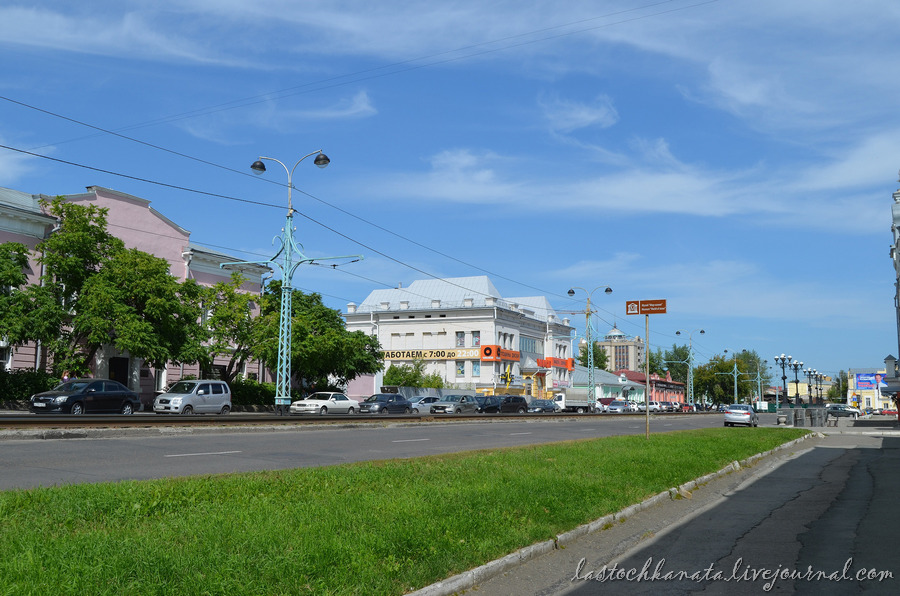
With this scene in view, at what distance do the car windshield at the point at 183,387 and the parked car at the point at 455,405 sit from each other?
18.7 meters

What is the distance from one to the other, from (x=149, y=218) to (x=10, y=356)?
1217cm

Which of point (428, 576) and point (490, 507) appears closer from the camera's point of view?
point (428, 576)

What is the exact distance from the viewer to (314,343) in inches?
2018

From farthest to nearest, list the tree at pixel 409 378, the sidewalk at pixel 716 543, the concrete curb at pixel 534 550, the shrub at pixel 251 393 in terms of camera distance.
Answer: the tree at pixel 409 378 < the shrub at pixel 251 393 < the sidewalk at pixel 716 543 < the concrete curb at pixel 534 550

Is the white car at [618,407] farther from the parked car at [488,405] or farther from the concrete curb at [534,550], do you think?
the concrete curb at [534,550]

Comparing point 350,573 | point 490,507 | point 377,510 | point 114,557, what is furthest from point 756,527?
point 114,557

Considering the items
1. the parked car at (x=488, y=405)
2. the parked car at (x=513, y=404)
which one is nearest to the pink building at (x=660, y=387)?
the parked car at (x=513, y=404)

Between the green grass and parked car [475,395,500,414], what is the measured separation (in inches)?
1807

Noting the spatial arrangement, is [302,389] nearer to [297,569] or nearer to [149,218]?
[149,218]

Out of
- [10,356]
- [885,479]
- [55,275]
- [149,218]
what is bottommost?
[885,479]

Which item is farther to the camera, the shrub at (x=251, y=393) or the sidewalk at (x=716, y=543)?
the shrub at (x=251, y=393)

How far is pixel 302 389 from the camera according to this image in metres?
61.2

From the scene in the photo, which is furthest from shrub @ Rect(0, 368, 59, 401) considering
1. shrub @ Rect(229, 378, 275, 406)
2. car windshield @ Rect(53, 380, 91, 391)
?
shrub @ Rect(229, 378, 275, 406)

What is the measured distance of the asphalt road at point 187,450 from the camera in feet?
41.0
